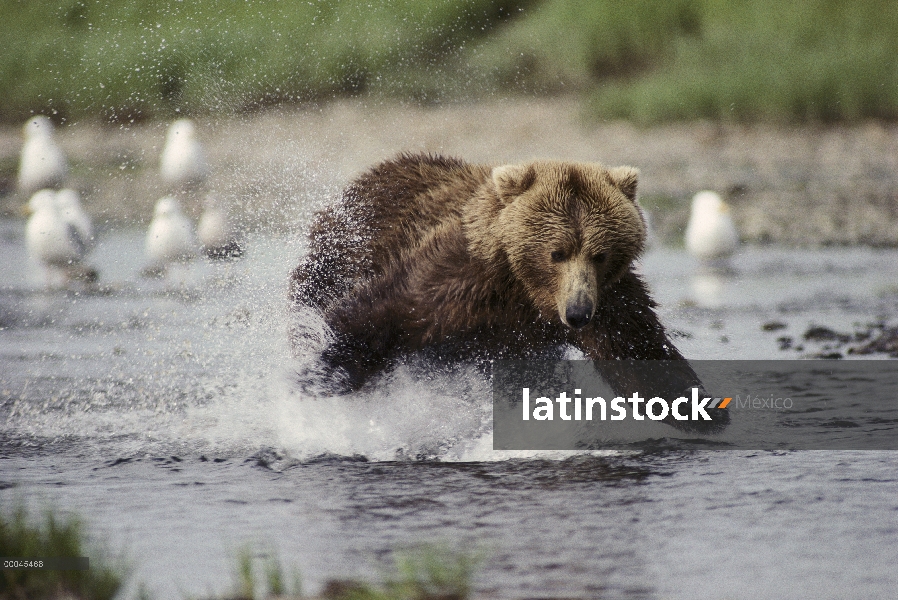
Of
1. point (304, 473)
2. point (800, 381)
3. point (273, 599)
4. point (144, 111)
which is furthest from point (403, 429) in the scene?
point (144, 111)

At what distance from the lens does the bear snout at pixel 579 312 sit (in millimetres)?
4543

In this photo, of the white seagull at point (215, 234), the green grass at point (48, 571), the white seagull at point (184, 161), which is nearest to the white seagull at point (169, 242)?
the white seagull at point (215, 234)

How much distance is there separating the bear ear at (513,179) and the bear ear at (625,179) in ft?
1.21

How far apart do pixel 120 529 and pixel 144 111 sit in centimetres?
1234

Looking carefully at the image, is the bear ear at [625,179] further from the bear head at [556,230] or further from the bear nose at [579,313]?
the bear nose at [579,313]

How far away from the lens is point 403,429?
17.5ft

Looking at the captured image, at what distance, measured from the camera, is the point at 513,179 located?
16.2ft

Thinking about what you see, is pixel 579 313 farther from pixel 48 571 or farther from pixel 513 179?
pixel 48 571

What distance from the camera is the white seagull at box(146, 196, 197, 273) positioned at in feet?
33.6

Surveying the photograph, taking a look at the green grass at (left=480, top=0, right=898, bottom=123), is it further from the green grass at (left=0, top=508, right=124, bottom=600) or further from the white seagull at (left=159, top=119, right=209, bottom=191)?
the green grass at (left=0, top=508, right=124, bottom=600)

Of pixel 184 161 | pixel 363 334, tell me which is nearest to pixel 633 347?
pixel 363 334

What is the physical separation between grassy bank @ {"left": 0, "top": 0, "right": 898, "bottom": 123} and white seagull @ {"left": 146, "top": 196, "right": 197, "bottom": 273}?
4099 mm

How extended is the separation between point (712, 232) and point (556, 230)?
233 inches

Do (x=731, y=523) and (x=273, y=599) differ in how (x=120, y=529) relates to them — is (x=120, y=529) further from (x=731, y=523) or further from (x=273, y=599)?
(x=731, y=523)
